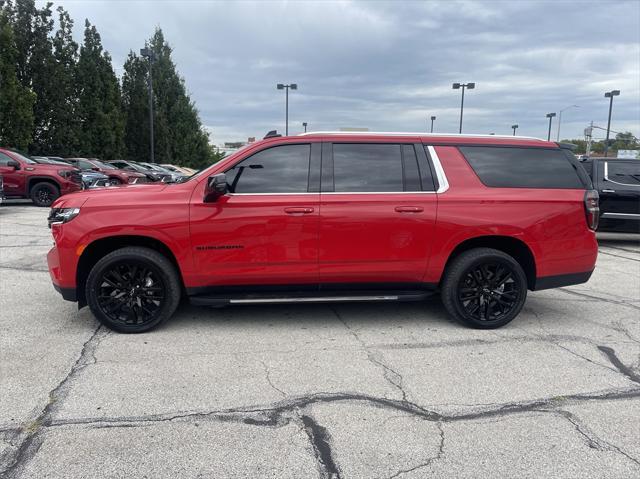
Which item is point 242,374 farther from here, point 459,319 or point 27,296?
point 27,296

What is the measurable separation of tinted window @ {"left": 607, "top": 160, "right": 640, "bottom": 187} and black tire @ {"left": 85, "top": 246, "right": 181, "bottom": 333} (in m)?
9.23

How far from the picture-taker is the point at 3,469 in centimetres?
255

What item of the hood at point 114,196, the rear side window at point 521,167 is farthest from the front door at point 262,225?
the rear side window at point 521,167

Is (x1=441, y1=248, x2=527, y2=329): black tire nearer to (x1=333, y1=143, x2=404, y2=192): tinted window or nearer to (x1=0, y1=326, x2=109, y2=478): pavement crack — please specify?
(x1=333, y1=143, x2=404, y2=192): tinted window

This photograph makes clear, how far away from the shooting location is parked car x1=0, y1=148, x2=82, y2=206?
14530 millimetres

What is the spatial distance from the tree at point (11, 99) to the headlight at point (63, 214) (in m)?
20.6

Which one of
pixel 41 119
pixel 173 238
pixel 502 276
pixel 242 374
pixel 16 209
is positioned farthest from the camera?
pixel 41 119

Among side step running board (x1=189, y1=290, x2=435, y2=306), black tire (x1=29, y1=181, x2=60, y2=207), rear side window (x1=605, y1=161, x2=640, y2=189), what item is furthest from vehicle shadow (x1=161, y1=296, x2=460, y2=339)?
black tire (x1=29, y1=181, x2=60, y2=207)

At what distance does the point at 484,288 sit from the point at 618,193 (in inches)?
264

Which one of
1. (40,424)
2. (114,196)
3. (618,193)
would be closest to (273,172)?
(114,196)

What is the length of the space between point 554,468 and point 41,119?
28.9 meters

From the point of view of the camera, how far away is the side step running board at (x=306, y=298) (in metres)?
4.47

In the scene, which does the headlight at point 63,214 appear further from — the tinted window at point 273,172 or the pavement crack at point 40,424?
the tinted window at point 273,172

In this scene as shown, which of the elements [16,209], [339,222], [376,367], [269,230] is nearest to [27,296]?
[269,230]
